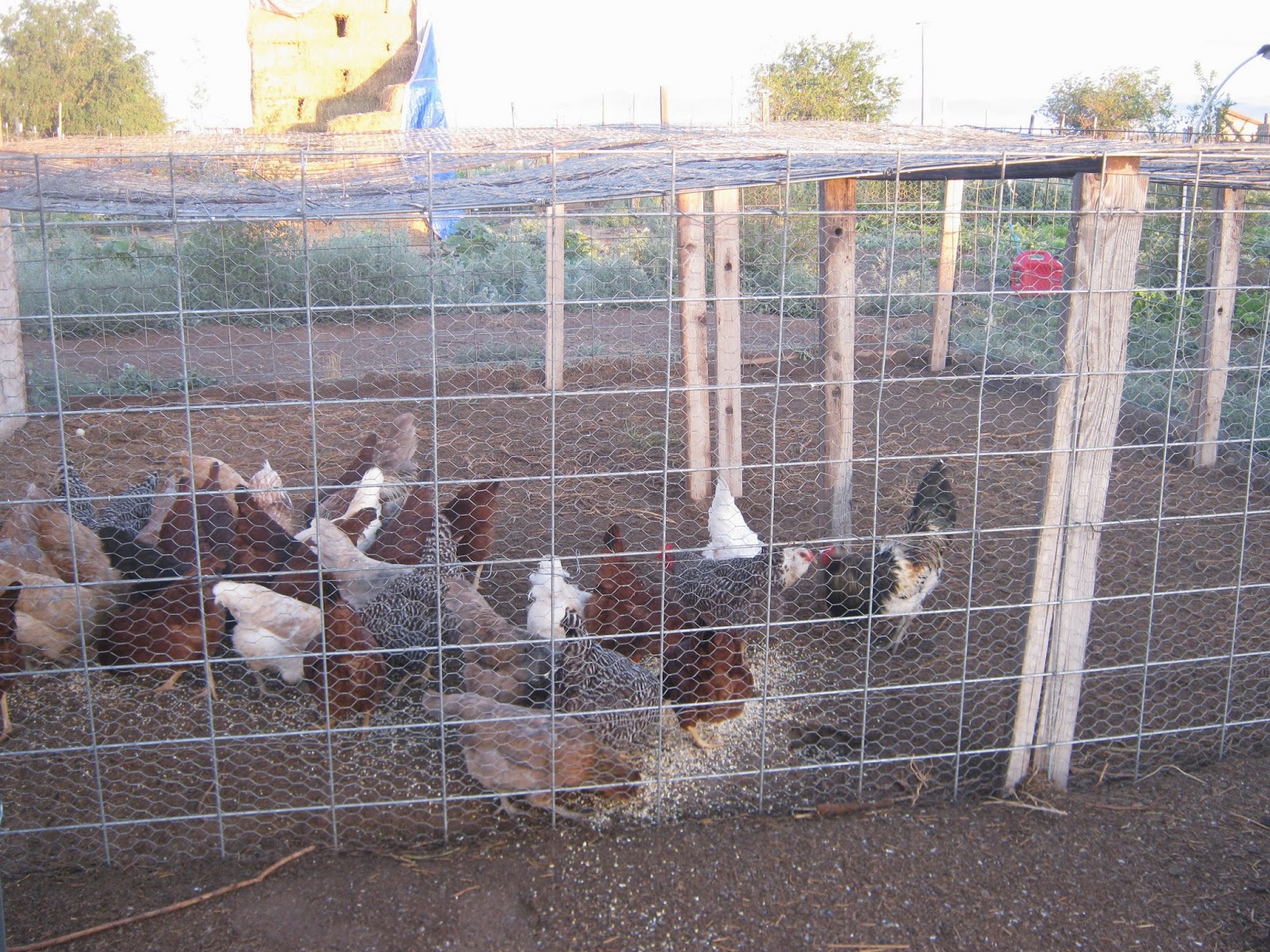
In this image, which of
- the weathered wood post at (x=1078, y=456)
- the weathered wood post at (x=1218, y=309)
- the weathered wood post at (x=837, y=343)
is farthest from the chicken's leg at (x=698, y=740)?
the weathered wood post at (x=1218, y=309)

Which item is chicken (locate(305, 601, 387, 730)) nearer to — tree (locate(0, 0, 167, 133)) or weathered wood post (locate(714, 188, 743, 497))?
weathered wood post (locate(714, 188, 743, 497))

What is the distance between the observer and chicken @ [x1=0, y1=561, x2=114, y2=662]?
3.72 metres

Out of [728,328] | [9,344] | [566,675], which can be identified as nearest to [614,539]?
[566,675]

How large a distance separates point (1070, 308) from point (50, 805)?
11.8 feet

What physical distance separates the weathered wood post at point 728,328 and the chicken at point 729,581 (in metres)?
0.66

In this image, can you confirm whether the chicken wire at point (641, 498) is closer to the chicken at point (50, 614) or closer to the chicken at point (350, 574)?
the chicken at point (50, 614)

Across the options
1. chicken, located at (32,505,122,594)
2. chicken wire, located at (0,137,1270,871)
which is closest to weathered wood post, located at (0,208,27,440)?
chicken wire, located at (0,137,1270,871)

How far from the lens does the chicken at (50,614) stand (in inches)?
146

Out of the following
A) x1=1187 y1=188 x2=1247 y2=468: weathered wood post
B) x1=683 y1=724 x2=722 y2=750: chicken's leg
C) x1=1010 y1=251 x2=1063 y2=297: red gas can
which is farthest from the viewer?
x1=1010 y1=251 x2=1063 y2=297: red gas can

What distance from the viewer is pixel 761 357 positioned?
8.73m

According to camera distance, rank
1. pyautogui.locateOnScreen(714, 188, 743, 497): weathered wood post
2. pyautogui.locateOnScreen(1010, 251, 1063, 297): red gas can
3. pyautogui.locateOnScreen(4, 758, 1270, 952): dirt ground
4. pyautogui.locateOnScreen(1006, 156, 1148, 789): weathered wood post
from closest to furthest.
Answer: pyautogui.locateOnScreen(4, 758, 1270, 952): dirt ground → pyautogui.locateOnScreen(1006, 156, 1148, 789): weathered wood post → pyautogui.locateOnScreen(714, 188, 743, 497): weathered wood post → pyautogui.locateOnScreen(1010, 251, 1063, 297): red gas can

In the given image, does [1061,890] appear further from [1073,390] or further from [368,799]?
[368,799]

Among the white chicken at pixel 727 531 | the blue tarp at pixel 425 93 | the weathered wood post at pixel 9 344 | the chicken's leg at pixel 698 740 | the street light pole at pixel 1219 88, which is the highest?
the blue tarp at pixel 425 93

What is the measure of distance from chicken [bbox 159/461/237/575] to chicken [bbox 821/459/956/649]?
2679 mm
